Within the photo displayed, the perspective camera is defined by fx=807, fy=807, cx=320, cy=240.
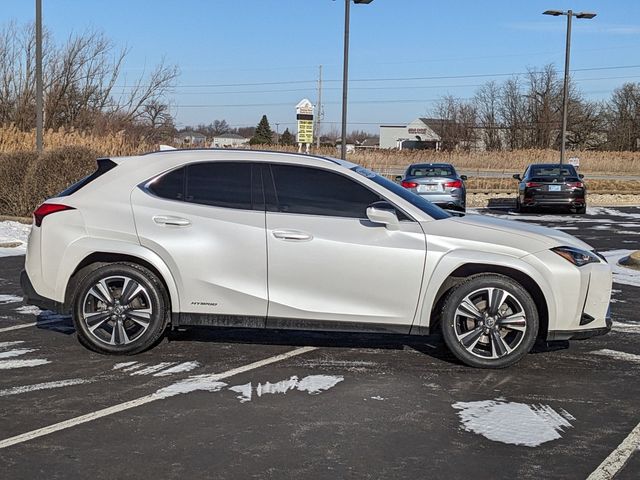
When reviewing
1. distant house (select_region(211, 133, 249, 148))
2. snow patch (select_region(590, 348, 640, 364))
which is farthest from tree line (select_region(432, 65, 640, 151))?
snow patch (select_region(590, 348, 640, 364))

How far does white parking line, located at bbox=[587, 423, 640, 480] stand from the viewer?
414 centimetres

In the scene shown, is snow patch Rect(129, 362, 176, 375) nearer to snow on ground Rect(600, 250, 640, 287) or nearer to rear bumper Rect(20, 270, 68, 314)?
rear bumper Rect(20, 270, 68, 314)

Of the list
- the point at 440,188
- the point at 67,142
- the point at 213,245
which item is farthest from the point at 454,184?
the point at 213,245

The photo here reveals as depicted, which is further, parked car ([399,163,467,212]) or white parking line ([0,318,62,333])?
parked car ([399,163,467,212])

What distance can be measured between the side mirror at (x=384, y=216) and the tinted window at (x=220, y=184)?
3.20 feet

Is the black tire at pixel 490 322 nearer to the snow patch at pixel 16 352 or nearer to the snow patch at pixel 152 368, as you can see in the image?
the snow patch at pixel 152 368

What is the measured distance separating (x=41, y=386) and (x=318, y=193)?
2.49 m

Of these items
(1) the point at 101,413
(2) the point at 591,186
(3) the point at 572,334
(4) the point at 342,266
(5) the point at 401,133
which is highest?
(5) the point at 401,133

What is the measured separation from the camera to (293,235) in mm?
6164

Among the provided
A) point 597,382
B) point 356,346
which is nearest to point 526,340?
point 597,382

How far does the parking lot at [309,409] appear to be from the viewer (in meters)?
4.27

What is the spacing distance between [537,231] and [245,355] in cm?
256

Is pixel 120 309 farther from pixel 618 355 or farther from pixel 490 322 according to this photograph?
pixel 618 355

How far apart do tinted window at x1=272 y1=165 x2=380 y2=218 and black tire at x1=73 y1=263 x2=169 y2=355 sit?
122 centimetres
